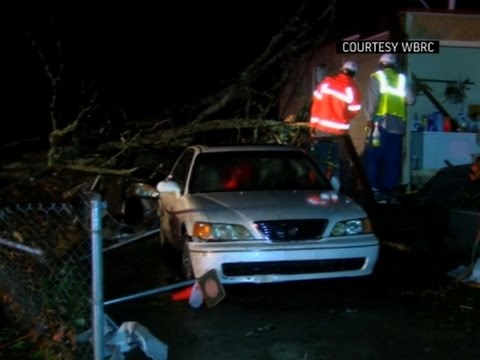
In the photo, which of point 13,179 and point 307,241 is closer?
point 307,241

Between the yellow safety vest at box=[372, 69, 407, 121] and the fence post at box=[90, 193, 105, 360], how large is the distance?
719cm

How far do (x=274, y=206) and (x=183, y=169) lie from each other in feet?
6.90

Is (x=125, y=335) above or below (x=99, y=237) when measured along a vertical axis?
below

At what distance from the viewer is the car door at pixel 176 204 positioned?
26.7 feet

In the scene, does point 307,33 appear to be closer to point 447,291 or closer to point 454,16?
point 454,16

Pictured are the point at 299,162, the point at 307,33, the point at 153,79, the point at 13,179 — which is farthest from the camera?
the point at 153,79

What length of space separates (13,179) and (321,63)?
20.7 ft

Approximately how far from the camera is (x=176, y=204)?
842 centimetres

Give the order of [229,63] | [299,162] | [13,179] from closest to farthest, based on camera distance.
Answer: [299,162]
[13,179]
[229,63]

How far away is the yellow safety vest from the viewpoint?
1079 cm

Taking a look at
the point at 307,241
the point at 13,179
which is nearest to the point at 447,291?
the point at 307,241

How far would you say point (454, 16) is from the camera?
1234 cm

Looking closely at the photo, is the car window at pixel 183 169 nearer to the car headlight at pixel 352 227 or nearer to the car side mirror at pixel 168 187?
the car side mirror at pixel 168 187

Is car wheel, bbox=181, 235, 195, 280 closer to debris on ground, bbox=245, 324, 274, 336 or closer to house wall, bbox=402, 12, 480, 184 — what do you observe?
debris on ground, bbox=245, 324, 274, 336
